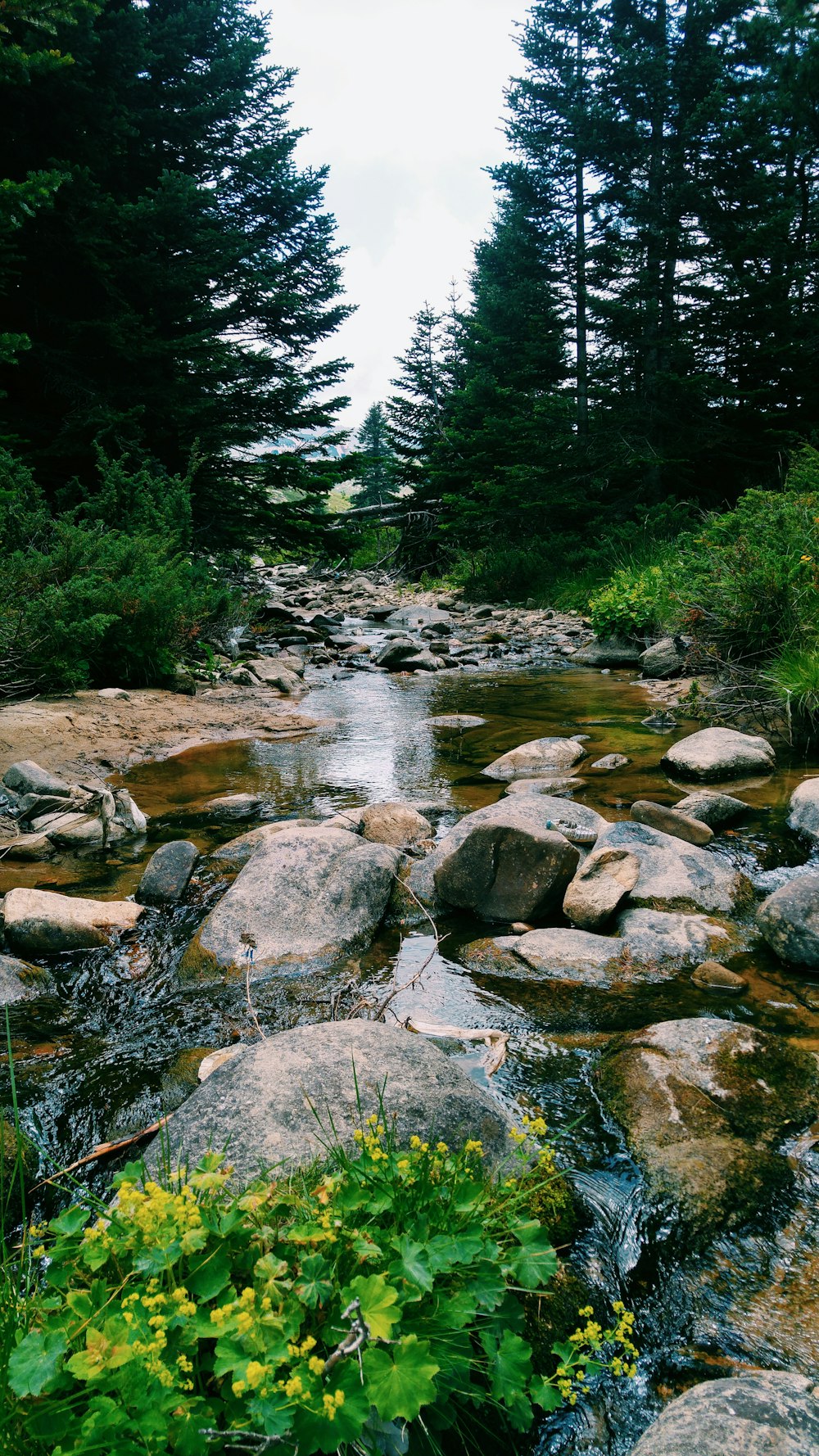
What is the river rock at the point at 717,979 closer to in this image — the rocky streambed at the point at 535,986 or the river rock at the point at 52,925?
the rocky streambed at the point at 535,986

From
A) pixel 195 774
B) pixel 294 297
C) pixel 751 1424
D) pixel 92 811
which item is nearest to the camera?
pixel 751 1424

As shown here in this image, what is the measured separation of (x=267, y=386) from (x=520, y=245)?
10007mm

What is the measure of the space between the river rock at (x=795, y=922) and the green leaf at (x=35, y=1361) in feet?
10.0

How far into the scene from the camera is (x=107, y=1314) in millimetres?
1223

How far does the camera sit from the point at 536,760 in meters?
6.21

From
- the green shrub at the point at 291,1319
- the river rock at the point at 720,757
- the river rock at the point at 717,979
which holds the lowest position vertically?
the river rock at the point at 717,979

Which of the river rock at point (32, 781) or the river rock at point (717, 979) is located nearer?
the river rock at point (717, 979)

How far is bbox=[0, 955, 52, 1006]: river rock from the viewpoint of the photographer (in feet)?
10.2

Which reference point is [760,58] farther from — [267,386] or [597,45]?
[267,386]

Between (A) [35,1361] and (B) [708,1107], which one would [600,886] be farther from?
(A) [35,1361]

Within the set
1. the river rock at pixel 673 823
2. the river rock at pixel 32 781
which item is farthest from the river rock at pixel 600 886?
the river rock at pixel 32 781

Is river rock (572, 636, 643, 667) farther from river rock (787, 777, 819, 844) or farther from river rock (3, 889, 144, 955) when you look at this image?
river rock (3, 889, 144, 955)

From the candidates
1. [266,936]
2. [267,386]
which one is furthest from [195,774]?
[267,386]

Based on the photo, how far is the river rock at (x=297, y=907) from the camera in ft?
11.4
